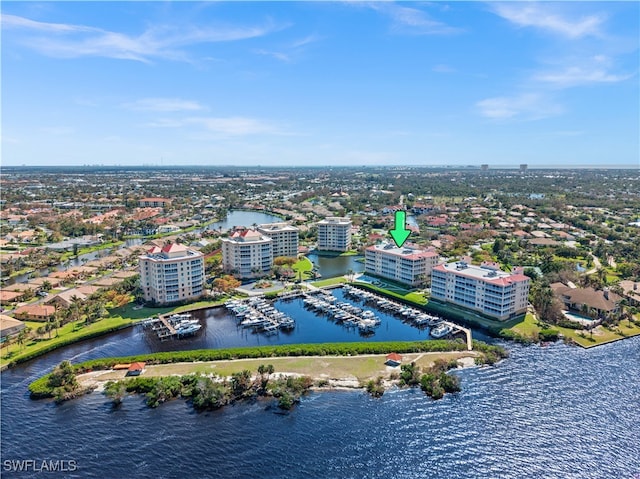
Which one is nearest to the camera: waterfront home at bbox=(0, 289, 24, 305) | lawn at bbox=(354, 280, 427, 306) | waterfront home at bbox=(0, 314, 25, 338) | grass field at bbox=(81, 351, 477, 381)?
grass field at bbox=(81, 351, 477, 381)

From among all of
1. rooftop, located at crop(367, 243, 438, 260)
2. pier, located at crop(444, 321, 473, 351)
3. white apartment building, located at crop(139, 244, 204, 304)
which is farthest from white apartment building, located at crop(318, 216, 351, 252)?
pier, located at crop(444, 321, 473, 351)

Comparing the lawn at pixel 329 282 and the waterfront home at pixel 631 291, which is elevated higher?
the waterfront home at pixel 631 291

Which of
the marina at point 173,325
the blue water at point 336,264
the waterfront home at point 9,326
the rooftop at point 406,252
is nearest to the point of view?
the waterfront home at point 9,326

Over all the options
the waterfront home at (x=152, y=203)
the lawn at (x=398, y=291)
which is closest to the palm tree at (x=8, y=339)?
the lawn at (x=398, y=291)

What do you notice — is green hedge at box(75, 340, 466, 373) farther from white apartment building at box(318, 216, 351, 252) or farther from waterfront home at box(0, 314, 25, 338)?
white apartment building at box(318, 216, 351, 252)

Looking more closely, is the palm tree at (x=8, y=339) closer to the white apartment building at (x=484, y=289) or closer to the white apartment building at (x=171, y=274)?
the white apartment building at (x=171, y=274)

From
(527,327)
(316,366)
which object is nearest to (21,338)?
(316,366)

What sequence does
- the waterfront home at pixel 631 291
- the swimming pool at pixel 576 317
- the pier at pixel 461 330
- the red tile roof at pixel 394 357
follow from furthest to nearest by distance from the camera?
the waterfront home at pixel 631 291, the swimming pool at pixel 576 317, the pier at pixel 461 330, the red tile roof at pixel 394 357

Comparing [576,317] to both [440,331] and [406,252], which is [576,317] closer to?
[440,331]
